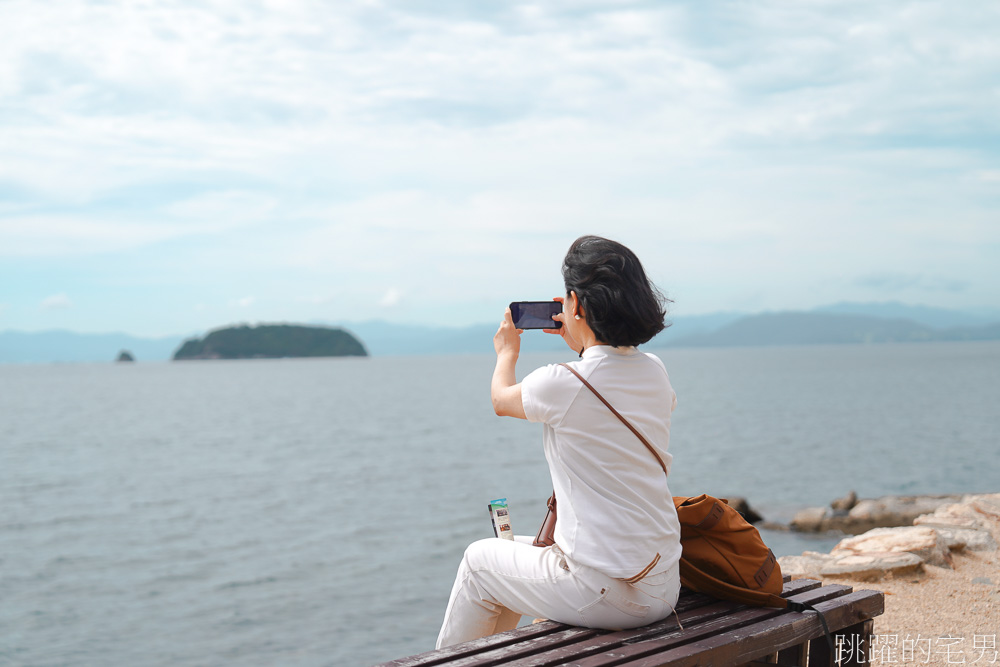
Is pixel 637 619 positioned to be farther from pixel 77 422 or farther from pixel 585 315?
pixel 77 422

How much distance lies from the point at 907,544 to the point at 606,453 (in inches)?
248

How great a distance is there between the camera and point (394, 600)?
13.1 meters

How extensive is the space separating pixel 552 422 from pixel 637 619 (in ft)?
3.04

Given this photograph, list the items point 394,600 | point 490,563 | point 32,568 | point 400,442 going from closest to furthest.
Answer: point 490,563 → point 394,600 → point 32,568 → point 400,442

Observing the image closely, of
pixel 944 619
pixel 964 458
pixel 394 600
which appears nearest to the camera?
pixel 944 619

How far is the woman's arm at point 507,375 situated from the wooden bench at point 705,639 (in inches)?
35.3

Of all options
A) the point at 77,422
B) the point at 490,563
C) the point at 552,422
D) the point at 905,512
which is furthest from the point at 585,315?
the point at 77,422

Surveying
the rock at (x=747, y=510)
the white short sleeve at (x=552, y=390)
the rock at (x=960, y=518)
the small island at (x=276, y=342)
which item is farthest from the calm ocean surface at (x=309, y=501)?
the small island at (x=276, y=342)

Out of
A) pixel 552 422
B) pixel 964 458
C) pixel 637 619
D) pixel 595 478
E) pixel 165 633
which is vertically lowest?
pixel 964 458

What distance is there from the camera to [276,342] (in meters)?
180

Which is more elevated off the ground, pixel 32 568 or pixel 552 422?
pixel 552 422

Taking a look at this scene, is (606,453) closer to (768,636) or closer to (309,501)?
(768,636)

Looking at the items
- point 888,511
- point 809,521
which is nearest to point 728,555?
point 809,521

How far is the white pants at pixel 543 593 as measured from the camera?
3.18 meters
